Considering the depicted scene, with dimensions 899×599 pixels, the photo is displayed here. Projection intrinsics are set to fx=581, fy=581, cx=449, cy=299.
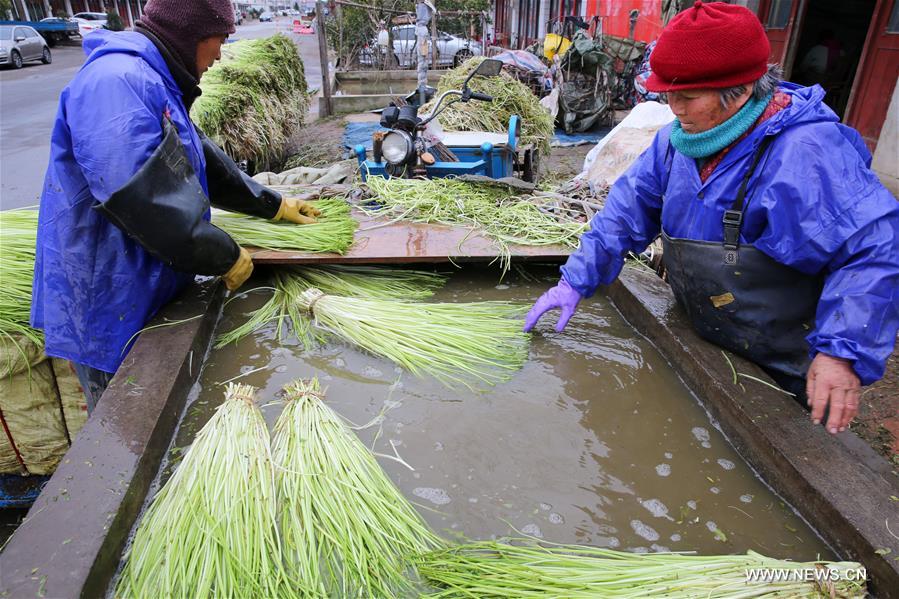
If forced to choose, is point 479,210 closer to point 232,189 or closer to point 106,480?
point 232,189

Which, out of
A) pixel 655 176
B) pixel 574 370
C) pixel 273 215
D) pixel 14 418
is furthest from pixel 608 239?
pixel 14 418

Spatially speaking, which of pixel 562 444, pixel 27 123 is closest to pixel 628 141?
pixel 562 444

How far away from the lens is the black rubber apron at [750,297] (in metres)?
1.86

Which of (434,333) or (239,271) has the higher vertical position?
(239,271)

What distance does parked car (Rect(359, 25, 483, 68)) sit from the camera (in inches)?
572

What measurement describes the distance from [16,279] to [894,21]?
7.96 metres

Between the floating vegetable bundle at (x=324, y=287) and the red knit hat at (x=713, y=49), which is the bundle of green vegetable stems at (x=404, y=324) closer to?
the floating vegetable bundle at (x=324, y=287)

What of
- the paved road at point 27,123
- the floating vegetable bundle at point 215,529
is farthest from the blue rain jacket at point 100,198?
the paved road at point 27,123

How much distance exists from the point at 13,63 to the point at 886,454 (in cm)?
2499

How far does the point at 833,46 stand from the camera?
26.5ft

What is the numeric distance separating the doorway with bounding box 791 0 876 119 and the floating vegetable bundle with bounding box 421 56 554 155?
13.1 ft

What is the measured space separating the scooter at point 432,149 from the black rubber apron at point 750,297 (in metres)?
2.50

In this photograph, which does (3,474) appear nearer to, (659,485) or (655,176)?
(659,485)

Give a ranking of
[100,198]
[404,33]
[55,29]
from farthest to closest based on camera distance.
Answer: [55,29]
[404,33]
[100,198]
